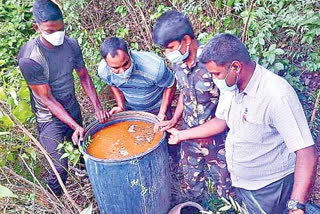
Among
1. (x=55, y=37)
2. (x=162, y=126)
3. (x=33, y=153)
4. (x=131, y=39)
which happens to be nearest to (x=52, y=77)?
(x=55, y=37)

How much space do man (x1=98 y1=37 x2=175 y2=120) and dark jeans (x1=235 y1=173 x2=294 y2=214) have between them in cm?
93

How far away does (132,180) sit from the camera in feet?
7.88

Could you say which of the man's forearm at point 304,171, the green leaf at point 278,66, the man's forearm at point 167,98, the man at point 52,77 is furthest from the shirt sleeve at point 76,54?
the man's forearm at point 304,171

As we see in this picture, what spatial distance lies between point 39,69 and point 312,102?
226 cm

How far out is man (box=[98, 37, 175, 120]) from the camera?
2.73m

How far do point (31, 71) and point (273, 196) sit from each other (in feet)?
6.20

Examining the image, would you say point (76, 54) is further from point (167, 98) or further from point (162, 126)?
point (162, 126)

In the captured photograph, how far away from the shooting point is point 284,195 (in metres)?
2.13

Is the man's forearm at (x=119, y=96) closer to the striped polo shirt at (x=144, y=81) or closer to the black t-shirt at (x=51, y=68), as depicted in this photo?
the striped polo shirt at (x=144, y=81)

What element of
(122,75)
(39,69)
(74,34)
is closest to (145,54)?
(122,75)

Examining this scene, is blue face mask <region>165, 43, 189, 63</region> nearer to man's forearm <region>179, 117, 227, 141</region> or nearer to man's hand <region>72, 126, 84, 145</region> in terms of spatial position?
man's forearm <region>179, 117, 227, 141</region>

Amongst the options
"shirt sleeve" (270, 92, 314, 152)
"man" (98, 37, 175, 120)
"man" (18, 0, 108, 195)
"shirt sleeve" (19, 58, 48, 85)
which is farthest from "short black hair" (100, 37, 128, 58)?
"shirt sleeve" (270, 92, 314, 152)

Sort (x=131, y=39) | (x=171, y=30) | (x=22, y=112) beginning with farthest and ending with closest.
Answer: (x=131, y=39)
(x=22, y=112)
(x=171, y=30)

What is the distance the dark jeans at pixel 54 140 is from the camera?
9.67ft
